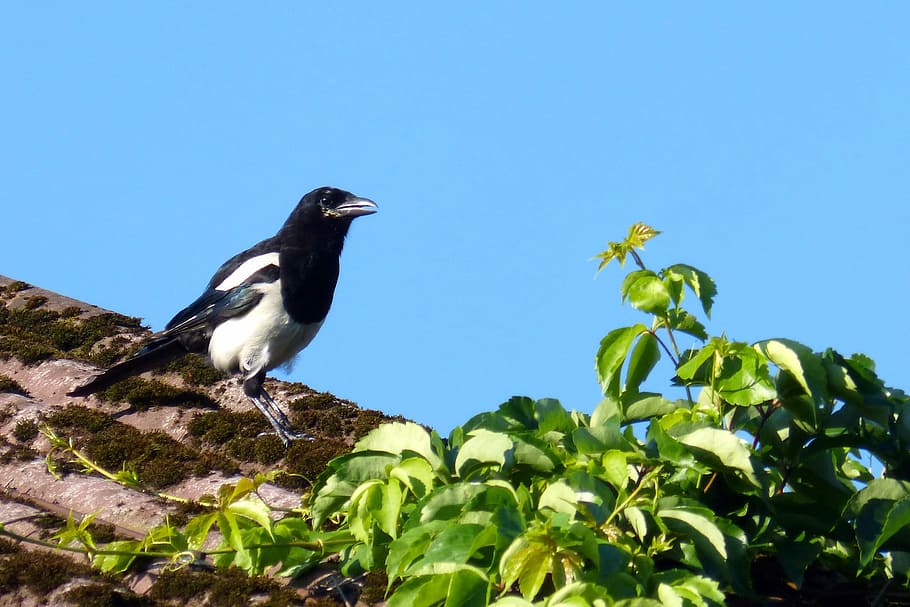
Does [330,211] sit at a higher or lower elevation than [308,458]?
higher

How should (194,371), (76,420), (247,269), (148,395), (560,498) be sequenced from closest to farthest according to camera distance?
(560,498)
(76,420)
(148,395)
(194,371)
(247,269)

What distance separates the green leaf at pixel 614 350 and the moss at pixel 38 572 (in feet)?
4.09

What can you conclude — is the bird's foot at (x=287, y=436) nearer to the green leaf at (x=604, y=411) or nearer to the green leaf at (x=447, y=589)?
the green leaf at (x=604, y=411)

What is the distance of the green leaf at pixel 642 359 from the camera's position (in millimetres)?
2506

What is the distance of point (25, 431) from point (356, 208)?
319 cm

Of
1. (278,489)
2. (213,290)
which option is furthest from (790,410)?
(213,290)

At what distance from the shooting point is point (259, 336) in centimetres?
677

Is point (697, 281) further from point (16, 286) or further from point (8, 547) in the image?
point (16, 286)

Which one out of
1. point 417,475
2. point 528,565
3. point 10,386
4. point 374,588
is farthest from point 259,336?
point 528,565

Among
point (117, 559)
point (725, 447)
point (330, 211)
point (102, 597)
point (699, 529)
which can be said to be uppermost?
point (330, 211)

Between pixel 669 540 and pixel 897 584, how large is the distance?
533mm

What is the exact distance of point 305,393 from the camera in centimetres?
598

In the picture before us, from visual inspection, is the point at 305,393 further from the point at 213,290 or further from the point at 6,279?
the point at 6,279

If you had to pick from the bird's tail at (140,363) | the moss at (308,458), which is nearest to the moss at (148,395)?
the bird's tail at (140,363)
